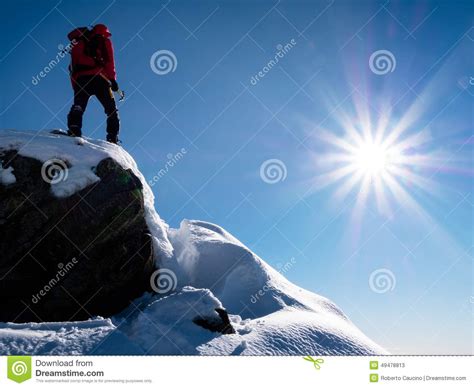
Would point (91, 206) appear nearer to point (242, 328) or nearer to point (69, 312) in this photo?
point (69, 312)

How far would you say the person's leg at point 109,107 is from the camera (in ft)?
29.0

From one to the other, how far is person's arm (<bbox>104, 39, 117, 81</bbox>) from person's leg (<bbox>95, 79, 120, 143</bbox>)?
192mm

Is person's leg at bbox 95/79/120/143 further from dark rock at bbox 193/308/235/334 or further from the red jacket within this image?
dark rock at bbox 193/308/235/334

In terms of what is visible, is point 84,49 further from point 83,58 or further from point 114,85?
point 114,85

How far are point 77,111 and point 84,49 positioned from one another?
1362 mm

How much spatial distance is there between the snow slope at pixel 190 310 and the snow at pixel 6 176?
1.0 inches

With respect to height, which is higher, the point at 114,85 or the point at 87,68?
the point at 114,85

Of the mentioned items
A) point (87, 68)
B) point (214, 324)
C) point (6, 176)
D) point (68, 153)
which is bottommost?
point (6, 176)

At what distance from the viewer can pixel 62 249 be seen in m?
7.43

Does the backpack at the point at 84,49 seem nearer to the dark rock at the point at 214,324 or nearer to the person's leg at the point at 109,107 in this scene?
the person's leg at the point at 109,107

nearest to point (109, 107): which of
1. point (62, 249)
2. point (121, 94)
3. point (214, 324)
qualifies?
point (121, 94)

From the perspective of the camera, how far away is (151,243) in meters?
8.41

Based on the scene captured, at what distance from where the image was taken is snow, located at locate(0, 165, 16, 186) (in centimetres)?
738
